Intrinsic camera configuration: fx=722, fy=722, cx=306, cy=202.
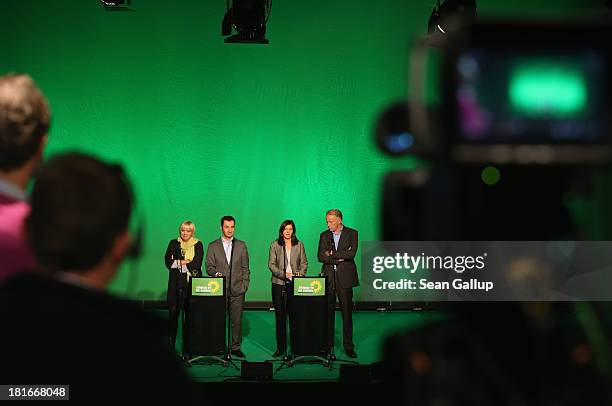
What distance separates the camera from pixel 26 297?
116cm

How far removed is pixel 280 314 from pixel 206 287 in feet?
3.94

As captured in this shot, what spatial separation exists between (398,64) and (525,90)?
423 inches

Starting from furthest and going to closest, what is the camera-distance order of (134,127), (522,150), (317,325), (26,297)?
(134,127) < (317,325) < (522,150) < (26,297)

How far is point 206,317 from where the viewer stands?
24.1 ft

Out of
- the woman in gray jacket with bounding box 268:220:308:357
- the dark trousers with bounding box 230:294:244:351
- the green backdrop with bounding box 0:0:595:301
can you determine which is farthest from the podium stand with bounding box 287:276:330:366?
the green backdrop with bounding box 0:0:595:301

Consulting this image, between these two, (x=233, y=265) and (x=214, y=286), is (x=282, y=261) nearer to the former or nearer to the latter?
(x=233, y=265)

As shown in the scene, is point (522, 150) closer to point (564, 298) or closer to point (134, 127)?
point (564, 298)

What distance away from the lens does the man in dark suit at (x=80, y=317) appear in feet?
3.78

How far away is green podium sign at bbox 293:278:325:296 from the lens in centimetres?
750

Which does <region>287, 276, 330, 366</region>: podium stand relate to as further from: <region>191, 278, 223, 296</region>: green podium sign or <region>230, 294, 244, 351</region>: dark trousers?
<region>230, 294, 244, 351</region>: dark trousers

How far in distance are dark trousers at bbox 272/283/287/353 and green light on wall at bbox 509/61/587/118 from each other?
23.1 ft

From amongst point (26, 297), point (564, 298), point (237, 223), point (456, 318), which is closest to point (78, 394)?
point (26, 297)

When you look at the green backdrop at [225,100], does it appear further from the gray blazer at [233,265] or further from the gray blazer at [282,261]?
the gray blazer at [233,265]

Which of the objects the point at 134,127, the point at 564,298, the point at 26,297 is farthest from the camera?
the point at 134,127
